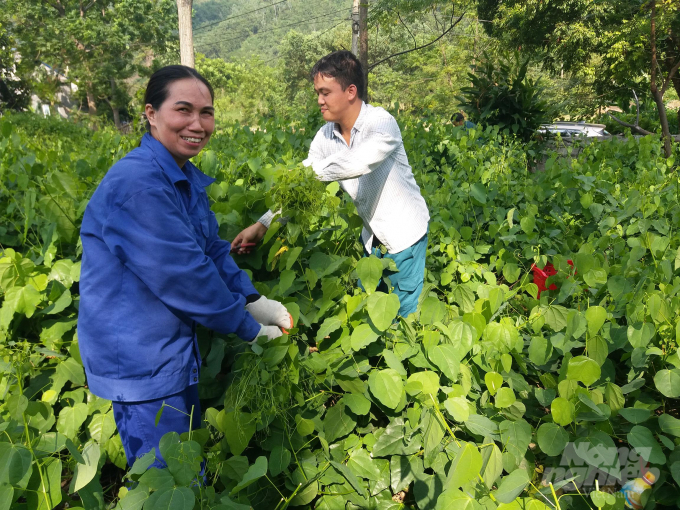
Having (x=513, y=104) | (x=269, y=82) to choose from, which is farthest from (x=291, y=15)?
(x=513, y=104)

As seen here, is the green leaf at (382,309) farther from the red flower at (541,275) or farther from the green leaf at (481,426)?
the red flower at (541,275)

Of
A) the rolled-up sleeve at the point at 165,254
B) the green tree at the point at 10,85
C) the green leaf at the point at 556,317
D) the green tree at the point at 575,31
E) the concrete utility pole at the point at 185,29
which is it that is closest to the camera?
the rolled-up sleeve at the point at 165,254

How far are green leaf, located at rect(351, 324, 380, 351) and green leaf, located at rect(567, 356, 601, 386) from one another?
61 cm

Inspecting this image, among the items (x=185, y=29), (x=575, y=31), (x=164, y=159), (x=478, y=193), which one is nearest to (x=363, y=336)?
(x=164, y=159)

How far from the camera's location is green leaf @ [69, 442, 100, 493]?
109 centimetres

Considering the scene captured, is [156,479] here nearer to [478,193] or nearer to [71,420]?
[71,420]

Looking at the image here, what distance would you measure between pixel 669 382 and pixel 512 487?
76 centimetres

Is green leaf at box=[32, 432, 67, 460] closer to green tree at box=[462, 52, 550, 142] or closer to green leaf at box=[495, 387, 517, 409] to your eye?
green leaf at box=[495, 387, 517, 409]

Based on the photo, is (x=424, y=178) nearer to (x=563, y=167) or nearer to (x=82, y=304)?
(x=563, y=167)

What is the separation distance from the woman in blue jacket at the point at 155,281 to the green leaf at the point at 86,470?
0.35 meters

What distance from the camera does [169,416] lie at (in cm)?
155

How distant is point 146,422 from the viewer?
1.53 m

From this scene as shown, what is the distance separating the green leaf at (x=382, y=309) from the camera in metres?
1.60

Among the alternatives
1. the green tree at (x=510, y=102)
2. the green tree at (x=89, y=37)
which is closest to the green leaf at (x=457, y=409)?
the green tree at (x=510, y=102)
